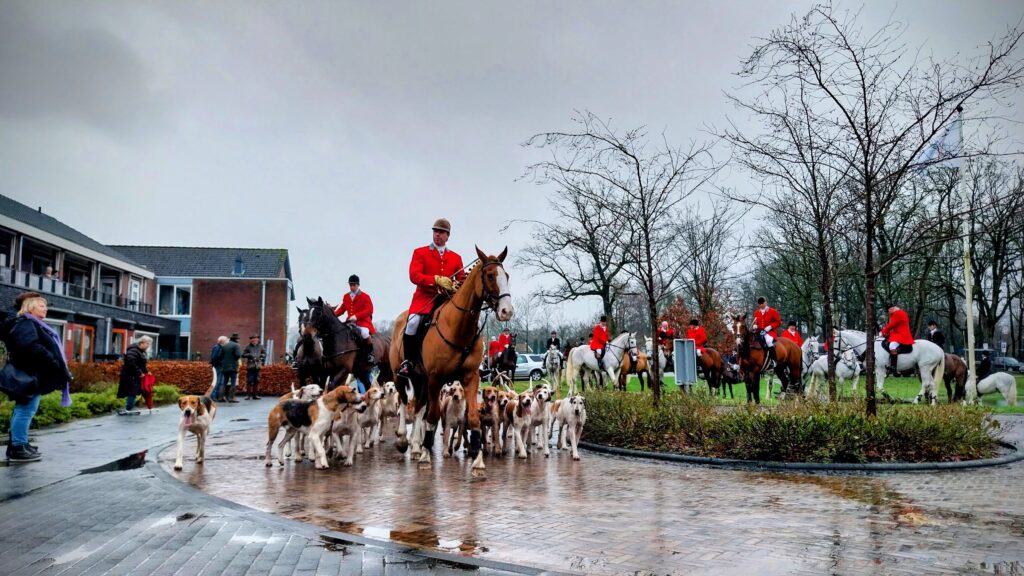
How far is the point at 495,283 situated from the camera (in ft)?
29.1

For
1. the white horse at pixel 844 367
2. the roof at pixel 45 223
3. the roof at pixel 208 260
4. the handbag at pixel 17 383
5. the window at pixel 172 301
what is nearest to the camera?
the handbag at pixel 17 383

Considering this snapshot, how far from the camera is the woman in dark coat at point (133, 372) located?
58.2ft

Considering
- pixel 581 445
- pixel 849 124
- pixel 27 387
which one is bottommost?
pixel 581 445

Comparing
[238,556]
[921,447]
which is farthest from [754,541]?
[921,447]

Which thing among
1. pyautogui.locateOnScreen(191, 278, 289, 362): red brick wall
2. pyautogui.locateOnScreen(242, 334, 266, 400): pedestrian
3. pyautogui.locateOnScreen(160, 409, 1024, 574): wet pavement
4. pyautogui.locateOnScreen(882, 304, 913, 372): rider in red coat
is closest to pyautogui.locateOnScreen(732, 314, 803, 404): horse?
pyautogui.locateOnScreen(882, 304, 913, 372): rider in red coat

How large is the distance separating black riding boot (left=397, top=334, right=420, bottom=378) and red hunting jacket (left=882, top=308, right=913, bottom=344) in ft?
43.3

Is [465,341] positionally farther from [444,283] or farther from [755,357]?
[755,357]

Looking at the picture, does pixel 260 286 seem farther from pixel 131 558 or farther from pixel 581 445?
pixel 131 558

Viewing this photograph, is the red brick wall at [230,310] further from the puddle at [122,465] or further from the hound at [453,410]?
the hound at [453,410]

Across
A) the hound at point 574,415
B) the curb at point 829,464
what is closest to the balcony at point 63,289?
the hound at point 574,415

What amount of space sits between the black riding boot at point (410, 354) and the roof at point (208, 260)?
155 feet

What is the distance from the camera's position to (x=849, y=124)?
11.3 meters

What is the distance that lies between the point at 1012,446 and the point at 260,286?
51135 millimetres

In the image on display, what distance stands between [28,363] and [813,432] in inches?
435
